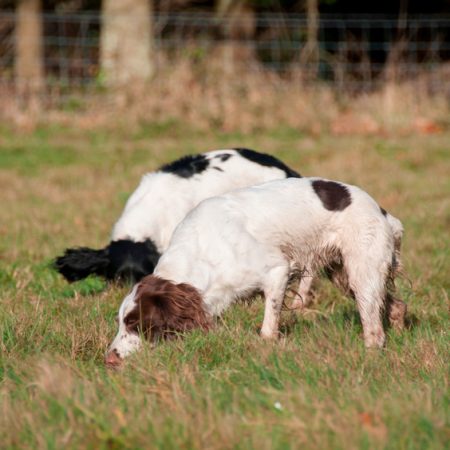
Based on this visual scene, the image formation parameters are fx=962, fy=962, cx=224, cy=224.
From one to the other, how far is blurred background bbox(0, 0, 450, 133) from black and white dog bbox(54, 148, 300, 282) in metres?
8.79

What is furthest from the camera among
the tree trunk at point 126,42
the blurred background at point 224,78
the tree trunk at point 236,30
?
the tree trunk at point 236,30

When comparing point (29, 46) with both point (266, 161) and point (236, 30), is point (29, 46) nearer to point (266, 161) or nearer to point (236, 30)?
point (236, 30)

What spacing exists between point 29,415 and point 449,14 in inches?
849

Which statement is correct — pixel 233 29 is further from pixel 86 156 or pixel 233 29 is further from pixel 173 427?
pixel 173 427

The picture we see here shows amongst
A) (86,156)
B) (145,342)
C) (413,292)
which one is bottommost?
(86,156)

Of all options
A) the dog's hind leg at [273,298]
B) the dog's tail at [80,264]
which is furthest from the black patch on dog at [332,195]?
the dog's tail at [80,264]

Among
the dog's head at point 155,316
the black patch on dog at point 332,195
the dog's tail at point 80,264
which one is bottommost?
the dog's tail at point 80,264

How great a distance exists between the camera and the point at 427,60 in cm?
1956

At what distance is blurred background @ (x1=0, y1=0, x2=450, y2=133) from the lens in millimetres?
16281

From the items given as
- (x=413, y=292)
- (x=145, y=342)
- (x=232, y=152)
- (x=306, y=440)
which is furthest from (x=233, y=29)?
(x=306, y=440)

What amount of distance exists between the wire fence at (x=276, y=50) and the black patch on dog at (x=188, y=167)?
394 inches

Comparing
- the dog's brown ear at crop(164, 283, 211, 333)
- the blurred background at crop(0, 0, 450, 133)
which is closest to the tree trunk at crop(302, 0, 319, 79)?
the blurred background at crop(0, 0, 450, 133)

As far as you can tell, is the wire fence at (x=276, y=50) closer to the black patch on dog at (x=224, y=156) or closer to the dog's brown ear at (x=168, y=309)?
the black patch on dog at (x=224, y=156)

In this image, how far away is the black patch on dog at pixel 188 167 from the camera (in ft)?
23.7
